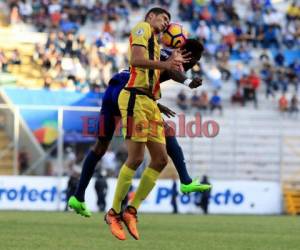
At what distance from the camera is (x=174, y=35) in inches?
475

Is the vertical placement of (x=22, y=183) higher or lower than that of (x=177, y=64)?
lower

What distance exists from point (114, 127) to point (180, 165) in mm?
915

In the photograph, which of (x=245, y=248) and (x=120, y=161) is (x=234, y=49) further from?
(x=245, y=248)

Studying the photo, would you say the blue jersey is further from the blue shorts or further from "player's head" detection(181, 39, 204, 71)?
"player's head" detection(181, 39, 204, 71)

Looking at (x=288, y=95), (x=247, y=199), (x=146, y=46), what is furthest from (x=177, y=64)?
(x=288, y=95)

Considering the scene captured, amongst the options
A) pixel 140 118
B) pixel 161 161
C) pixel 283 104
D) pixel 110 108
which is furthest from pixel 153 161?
pixel 283 104

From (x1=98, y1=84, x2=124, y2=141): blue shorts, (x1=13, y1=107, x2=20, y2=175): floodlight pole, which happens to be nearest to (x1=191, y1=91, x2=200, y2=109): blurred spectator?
(x1=13, y1=107, x2=20, y2=175): floodlight pole

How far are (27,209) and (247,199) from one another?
→ 6.98 m

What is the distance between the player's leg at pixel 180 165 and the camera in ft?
38.7

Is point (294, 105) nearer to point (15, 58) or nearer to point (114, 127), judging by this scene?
point (15, 58)

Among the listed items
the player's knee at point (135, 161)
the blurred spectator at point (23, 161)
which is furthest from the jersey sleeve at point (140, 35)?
the blurred spectator at point (23, 161)

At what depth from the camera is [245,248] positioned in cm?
1142

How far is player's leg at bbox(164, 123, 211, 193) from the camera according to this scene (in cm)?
1179

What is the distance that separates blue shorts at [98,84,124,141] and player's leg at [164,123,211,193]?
2.10 ft
